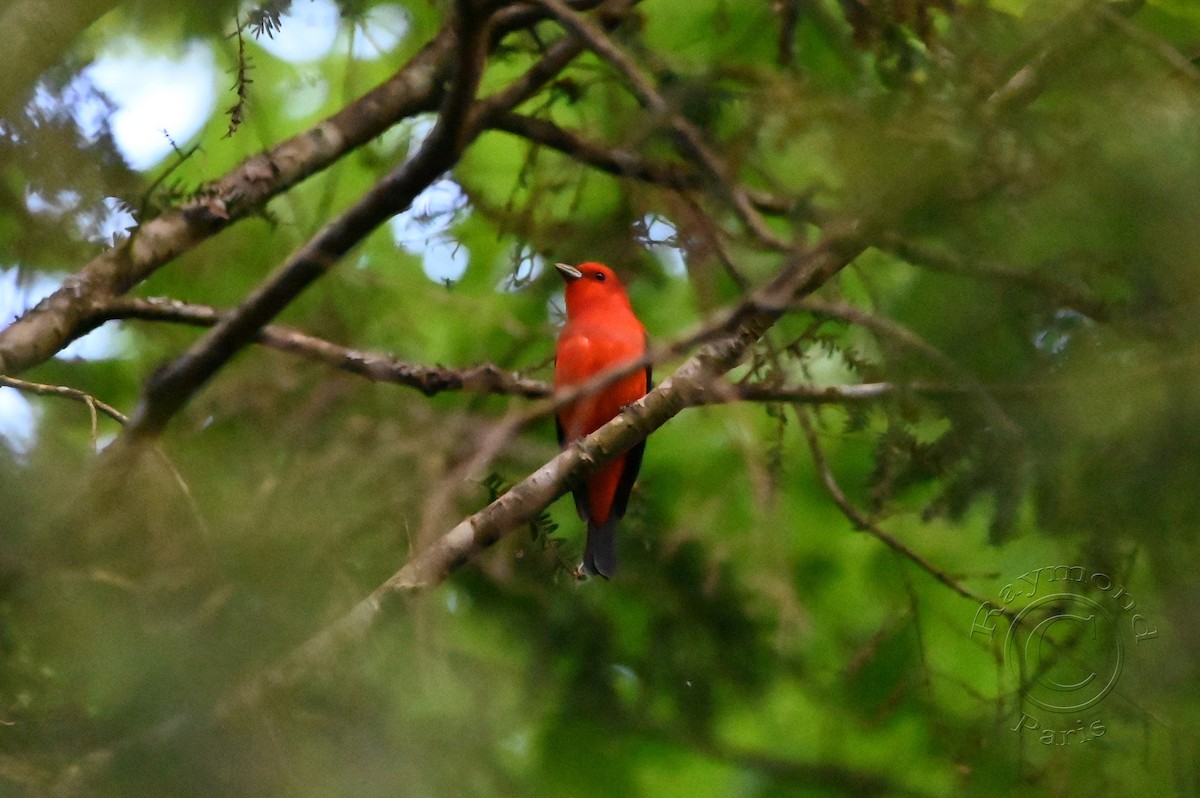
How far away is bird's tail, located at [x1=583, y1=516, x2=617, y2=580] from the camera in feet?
12.1

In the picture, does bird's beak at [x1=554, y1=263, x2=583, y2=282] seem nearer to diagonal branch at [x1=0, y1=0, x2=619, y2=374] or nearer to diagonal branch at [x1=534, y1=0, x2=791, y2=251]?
diagonal branch at [x1=0, y1=0, x2=619, y2=374]

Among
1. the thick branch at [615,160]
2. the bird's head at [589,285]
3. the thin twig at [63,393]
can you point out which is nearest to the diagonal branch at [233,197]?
the thin twig at [63,393]

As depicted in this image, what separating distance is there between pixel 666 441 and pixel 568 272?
2.21ft

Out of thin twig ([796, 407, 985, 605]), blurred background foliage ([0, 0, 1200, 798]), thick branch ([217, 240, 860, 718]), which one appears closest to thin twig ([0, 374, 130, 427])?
blurred background foliage ([0, 0, 1200, 798])

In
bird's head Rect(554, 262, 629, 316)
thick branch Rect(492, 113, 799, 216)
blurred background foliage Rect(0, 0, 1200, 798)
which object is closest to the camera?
blurred background foliage Rect(0, 0, 1200, 798)

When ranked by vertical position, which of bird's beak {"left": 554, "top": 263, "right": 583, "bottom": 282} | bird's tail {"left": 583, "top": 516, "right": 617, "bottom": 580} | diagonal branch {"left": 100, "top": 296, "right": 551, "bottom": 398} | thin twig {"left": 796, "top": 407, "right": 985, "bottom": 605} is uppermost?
diagonal branch {"left": 100, "top": 296, "right": 551, "bottom": 398}

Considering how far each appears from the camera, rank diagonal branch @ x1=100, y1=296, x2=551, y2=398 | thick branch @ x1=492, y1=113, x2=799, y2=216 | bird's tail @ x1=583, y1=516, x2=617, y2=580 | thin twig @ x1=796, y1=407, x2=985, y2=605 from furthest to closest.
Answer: bird's tail @ x1=583, y1=516, x2=617, y2=580 < thin twig @ x1=796, y1=407, x2=985, y2=605 < diagonal branch @ x1=100, y1=296, x2=551, y2=398 < thick branch @ x1=492, y1=113, x2=799, y2=216

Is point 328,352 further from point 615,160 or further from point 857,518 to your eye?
point 857,518

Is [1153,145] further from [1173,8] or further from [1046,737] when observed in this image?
[1046,737]

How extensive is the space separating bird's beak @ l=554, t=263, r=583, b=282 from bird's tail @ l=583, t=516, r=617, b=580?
0.85 meters

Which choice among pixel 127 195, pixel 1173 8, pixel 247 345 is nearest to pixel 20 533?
pixel 247 345

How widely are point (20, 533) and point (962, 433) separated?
1.74 meters

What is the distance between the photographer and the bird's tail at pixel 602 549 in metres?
3.68

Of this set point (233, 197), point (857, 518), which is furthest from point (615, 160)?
point (857, 518)
